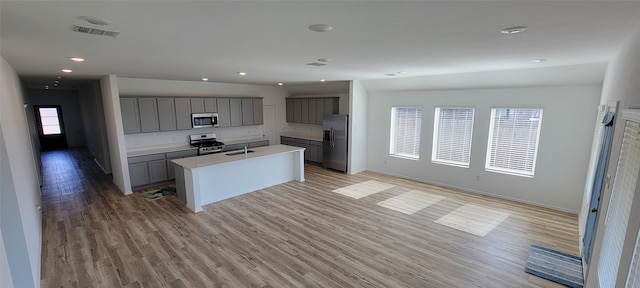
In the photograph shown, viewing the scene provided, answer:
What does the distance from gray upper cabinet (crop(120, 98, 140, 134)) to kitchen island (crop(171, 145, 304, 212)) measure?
170cm

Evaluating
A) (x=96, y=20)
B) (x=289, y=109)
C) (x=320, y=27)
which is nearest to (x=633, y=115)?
(x=320, y=27)

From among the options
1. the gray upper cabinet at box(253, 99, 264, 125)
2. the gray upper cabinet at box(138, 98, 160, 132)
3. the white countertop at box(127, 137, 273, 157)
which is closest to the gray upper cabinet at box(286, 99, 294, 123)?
the gray upper cabinet at box(253, 99, 264, 125)

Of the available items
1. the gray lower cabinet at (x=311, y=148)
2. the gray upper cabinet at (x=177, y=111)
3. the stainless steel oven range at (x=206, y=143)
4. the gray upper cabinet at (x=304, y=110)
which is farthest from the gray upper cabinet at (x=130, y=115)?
the gray upper cabinet at (x=304, y=110)

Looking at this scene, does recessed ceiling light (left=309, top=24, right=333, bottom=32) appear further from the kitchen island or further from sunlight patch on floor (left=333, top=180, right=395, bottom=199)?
sunlight patch on floor (left=333, top=180, right=395, bottom=199)

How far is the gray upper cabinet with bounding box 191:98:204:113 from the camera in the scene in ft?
22.7

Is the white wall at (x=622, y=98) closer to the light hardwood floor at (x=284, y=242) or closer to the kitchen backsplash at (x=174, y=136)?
the light hardwood floor at (x=284, y=242)

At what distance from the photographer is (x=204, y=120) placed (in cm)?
717

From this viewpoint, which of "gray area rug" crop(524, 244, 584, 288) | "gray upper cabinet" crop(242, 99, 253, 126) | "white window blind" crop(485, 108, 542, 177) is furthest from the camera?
"gray upper cabinet" crop(242, 99, 253, 126)

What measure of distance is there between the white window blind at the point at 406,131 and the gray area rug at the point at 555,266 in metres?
3.52

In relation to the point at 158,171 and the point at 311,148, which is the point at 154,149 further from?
the point at 311,148

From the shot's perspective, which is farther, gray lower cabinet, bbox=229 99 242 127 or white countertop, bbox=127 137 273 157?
gray lower cabinet, bbox=229 99 242 127

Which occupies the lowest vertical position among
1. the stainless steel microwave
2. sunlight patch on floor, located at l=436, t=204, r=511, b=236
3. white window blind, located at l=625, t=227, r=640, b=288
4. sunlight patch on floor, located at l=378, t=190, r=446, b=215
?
sunlight patch on floor, located at l=436, t=204, r=511, b=236

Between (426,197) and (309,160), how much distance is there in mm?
4031

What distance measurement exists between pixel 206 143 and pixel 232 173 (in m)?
2.09
